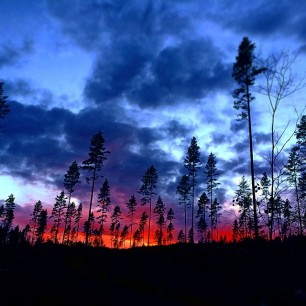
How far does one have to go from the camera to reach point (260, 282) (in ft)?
53.5

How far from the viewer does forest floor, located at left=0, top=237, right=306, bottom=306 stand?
13.0 metres

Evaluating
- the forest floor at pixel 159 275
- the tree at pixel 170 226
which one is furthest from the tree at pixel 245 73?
the tree at pixel 170 226

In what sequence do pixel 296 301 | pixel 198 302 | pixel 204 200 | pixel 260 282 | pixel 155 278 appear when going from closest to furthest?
pixel 296 301 < pixel 198 302 < pixel 260 282 < pixel 155 278 < pixel 204 200

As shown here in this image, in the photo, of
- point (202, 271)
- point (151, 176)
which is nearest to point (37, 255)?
point (202, 271)

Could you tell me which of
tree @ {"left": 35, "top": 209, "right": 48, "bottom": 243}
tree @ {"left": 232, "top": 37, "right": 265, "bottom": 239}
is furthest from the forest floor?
tree @ {"left": 35, "top": 209, "right": 48, "bottom": 243}

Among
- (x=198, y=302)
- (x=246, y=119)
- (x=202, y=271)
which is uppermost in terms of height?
(x=246, y=119)

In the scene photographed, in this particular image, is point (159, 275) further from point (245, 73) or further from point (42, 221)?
point (42, 221)

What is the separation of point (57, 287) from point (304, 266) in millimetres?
13598

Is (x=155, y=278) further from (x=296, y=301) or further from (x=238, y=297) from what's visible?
(x=296, y=301)

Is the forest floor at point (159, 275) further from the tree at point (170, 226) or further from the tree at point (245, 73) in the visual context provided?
the tree at point (170, 226)

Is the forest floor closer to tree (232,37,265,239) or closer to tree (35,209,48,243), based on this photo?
tree (232,37,265,239)

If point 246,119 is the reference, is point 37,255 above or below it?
below

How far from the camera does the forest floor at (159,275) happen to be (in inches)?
512

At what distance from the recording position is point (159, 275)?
20047 mm
